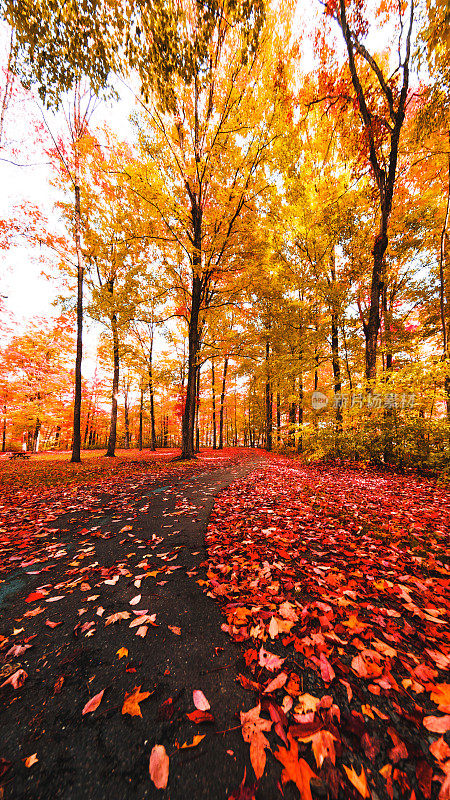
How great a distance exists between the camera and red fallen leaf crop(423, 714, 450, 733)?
1.34 metres

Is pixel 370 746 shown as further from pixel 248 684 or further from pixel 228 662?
pixel 228 662

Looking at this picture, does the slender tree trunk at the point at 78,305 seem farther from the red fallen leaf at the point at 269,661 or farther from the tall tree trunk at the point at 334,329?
the red fallen leaf at the point at 269,661

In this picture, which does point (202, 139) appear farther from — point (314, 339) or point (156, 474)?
point (156, 474)

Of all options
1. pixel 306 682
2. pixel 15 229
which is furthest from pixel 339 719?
pixel 15 229

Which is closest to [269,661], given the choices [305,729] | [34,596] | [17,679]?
[305,729]

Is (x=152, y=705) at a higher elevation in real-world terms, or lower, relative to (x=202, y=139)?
lower

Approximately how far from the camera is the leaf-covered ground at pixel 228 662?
3.89 feet

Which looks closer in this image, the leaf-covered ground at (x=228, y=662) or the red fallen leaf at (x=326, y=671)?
the leaf-covered ground at (x=228, y=662)

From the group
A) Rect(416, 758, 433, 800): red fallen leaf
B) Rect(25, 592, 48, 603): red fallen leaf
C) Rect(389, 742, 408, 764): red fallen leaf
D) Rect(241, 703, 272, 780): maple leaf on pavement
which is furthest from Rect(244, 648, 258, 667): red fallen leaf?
Rect(25, 592, 48, 603): red fallen leaf

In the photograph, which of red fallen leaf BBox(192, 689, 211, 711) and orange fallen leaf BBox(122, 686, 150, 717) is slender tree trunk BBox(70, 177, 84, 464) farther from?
red fallen leaf BBox(192, 689, 211, 711)

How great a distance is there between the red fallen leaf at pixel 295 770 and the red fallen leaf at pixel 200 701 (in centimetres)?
43

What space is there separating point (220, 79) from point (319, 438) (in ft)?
42.5

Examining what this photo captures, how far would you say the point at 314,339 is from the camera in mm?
12156

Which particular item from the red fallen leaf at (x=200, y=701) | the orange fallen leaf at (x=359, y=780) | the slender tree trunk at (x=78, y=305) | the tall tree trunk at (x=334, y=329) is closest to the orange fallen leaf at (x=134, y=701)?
the red fallen leaf at (x=200, y=701)
